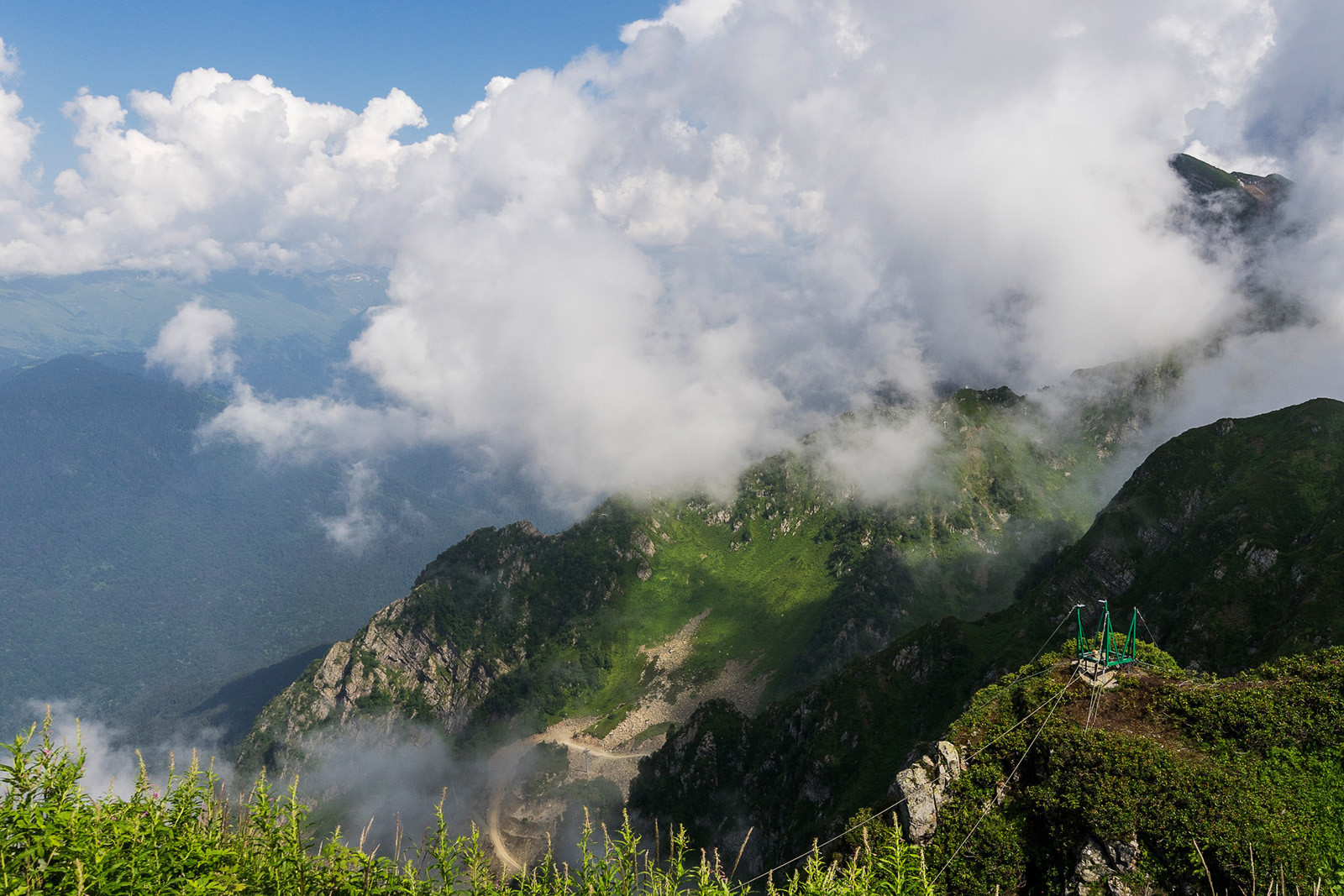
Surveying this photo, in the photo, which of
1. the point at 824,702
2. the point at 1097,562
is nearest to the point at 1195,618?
the point at 1097,562

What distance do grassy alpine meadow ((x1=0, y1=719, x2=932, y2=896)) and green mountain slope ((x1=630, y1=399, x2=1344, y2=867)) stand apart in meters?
82.9

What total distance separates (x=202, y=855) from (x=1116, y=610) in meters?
163

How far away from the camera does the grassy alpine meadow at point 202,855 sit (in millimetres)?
28406

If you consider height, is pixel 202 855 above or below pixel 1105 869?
above

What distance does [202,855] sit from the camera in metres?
30.8

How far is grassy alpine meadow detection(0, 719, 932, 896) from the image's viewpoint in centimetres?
2841

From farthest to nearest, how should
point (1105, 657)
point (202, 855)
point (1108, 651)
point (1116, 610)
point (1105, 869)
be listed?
point (1116, 610)
point (1108, 651)
point (1105, 657)
point (1105, 869)
point (202, 855)

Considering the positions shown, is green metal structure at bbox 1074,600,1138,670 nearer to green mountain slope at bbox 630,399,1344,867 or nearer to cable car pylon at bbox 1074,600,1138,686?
cable car pylon at bbox 1074,600,1138,686

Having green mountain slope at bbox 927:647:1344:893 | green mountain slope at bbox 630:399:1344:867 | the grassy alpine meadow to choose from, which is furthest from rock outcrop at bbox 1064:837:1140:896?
green mountain slope at bbox 630:399:1344:867

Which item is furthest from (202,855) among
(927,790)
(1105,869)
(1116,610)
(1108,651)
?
(1116,610)

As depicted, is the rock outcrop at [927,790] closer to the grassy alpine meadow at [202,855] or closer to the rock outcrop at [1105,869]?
the rock outcrop at [1105,869]

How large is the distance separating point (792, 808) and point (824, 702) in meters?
24.6

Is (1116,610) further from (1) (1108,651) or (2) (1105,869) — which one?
(2) (1105,869)

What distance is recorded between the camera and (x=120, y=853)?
30.3 meters
